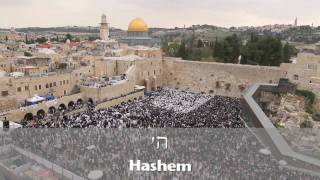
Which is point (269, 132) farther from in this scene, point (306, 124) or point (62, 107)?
point (62, 107)

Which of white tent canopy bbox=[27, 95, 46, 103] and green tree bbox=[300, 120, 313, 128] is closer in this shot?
green tree bbox=[300, 120, 313, 128]

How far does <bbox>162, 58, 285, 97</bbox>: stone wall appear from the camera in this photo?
24.1 m

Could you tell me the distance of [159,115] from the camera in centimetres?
1794

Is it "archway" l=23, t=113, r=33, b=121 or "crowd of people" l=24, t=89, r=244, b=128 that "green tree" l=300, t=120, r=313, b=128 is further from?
"archway" l=23, t=113, r=33, b=121

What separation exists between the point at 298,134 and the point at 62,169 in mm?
8912

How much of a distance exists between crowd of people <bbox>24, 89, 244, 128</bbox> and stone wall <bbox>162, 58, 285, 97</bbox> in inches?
107

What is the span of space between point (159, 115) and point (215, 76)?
954cm

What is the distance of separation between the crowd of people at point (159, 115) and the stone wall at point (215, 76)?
2730 mm

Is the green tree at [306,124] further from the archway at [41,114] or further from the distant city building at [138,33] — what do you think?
the distant city building at [138,33]

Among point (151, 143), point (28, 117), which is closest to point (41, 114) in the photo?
point (28, 117)

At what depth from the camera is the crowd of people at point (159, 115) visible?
1593 centimetres

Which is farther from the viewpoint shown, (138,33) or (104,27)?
(104,27)

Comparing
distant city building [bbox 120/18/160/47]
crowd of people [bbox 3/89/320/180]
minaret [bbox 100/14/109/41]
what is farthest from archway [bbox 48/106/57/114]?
minaret [bbox 100/14/109/41]

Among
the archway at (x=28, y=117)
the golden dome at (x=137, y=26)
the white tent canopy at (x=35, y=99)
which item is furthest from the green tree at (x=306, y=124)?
the golden dome at (x=137, y=26)
